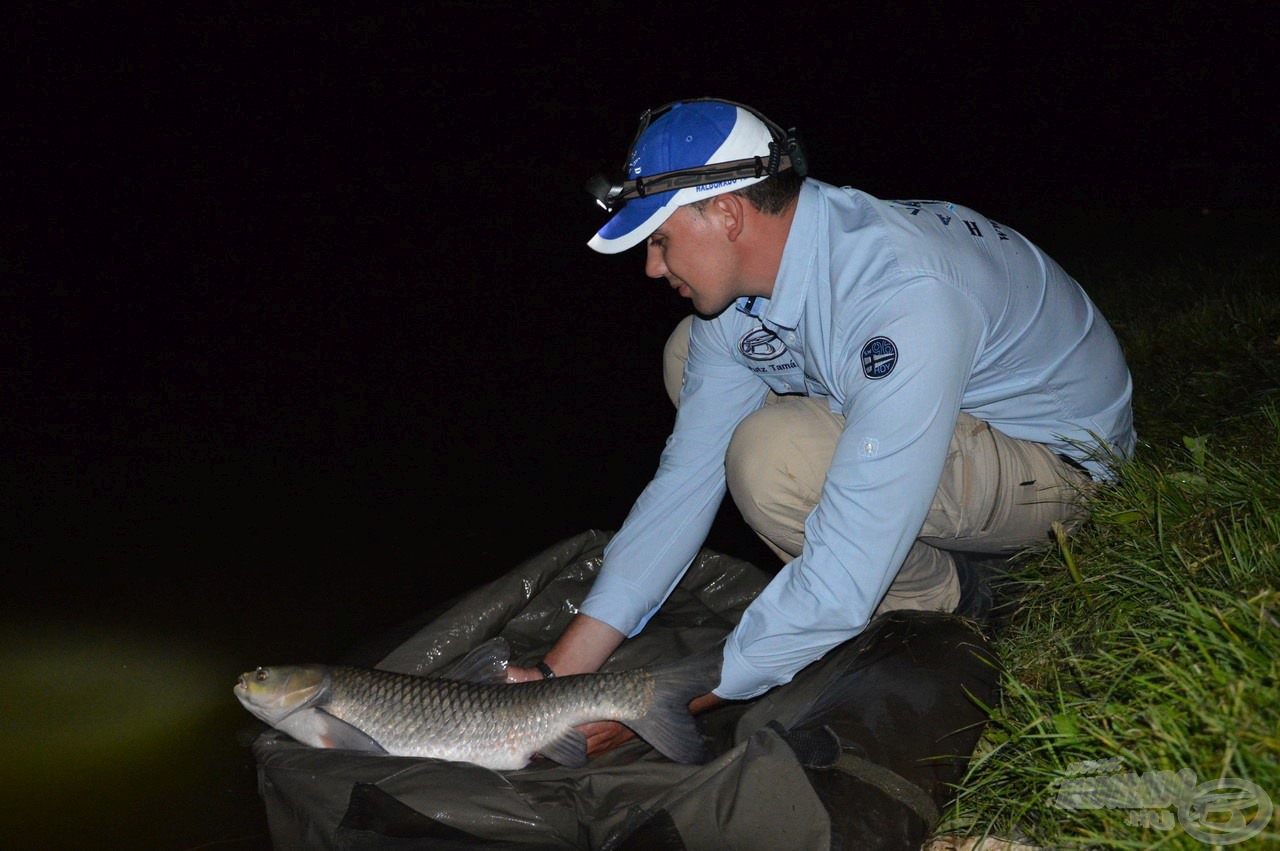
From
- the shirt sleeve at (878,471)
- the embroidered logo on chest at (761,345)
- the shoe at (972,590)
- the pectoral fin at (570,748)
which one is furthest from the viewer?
the shoe at (972,590)

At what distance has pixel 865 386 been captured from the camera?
7.74 feet

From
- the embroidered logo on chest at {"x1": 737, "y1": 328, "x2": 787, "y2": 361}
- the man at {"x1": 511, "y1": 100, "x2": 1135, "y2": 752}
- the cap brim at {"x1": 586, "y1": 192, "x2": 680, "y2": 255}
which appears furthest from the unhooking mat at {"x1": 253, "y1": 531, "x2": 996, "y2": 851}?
the cap brim at {"x1": 586, "y1": 192, "x2": 680, "y2": 255}

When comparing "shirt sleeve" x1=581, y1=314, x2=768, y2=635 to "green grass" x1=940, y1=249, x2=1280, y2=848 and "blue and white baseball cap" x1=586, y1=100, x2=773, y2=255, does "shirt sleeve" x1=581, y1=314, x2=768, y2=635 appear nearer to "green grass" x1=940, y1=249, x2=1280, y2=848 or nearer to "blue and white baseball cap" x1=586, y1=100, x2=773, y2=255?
"blue and white baseball cap" x1=586, y1=100, x2=773, y2=255

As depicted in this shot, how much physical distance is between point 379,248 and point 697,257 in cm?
1317

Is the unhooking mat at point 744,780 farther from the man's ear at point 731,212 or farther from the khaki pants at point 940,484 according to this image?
the man's ear at point 731,212

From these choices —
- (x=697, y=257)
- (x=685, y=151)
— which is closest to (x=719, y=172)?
(x=685, y=151)

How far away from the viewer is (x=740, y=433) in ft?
9.80

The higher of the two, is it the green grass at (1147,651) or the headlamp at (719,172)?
the headlamp at (719,172)

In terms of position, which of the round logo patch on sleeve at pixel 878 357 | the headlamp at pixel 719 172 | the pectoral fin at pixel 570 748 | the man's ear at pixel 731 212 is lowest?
the pectoral fin at pixel 570 748

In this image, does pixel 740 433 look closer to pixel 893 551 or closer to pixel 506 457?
pixel 893 551

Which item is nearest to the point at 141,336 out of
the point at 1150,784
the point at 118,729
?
the point at 118,729

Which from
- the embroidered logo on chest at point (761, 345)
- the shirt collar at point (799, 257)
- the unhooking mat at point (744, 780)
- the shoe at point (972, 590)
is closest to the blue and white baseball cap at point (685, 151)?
the shirt collar at point (799, 257)

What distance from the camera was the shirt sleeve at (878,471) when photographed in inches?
90.4

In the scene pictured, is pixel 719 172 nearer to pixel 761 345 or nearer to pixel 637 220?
pixel 637 220
